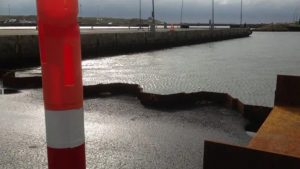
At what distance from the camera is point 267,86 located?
1448 cm

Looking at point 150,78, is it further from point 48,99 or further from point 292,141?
point 48,99

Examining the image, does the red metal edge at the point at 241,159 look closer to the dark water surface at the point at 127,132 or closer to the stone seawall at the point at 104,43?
the dark water surface at the point at 127,132

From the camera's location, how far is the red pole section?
166cm

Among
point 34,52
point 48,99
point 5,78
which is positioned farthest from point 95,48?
point 48,99

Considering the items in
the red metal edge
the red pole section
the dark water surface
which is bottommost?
the dark water surface

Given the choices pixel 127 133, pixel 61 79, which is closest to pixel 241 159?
pixel 61 79

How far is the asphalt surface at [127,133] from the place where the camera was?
521cm

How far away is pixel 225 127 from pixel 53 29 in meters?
6.11

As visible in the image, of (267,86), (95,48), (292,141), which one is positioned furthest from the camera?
(95,48)

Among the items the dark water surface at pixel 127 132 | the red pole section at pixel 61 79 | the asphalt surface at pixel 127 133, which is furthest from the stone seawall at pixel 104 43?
the red pole section at pixel 61 79

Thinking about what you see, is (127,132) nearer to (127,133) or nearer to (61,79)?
(127,133)

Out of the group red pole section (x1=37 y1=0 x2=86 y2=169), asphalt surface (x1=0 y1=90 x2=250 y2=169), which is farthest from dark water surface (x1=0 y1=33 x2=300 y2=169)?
red pole section (x1=37 y1=0 x2=86 y2=169)

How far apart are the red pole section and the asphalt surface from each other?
3244 millimetres

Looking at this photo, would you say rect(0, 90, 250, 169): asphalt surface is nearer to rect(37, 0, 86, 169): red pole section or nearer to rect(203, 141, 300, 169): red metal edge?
rect(203, 141, 300, 169): red metal edge
